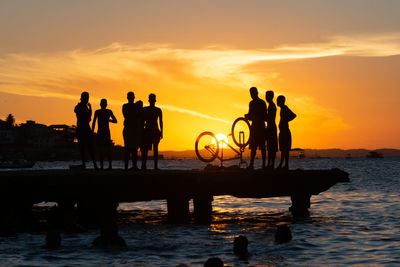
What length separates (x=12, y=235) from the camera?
14906 mm

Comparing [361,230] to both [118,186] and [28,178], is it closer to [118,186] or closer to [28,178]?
[118,186]

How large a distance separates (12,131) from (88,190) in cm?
17274

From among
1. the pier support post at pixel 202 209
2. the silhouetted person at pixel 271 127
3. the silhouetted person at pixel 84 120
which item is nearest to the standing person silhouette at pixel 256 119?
the silhouetted person at pixel 271 127

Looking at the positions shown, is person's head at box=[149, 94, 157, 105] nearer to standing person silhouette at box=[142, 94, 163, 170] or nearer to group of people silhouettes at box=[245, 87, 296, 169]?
standing person silhouette at box=[142, 94, 163, 170]

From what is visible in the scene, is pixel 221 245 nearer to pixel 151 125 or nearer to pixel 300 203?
pixel 151 125

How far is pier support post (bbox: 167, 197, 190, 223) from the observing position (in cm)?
1711

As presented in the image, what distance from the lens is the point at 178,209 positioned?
56.3ft

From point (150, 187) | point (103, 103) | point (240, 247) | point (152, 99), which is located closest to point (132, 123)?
point (152, 99)

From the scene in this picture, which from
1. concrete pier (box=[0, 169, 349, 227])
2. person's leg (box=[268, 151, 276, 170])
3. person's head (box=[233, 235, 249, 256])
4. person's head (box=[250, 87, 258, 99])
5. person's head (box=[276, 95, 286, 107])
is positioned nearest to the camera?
person's head (box=[233, 235, 249, 256])

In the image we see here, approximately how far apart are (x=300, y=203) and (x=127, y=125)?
25.5 ft

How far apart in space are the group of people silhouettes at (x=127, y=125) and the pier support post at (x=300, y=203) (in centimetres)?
636

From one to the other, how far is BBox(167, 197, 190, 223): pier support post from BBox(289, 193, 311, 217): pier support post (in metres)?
4.42

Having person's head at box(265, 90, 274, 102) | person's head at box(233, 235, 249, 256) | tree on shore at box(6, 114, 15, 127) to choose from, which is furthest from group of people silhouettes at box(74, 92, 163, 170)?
tree on shore at box(6, 114, 15, 127)

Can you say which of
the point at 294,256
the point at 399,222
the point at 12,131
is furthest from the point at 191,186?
the point at 12,131
